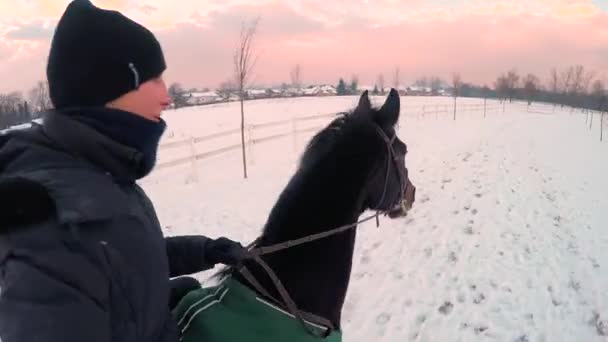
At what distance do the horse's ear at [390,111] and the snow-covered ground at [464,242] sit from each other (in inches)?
8.3

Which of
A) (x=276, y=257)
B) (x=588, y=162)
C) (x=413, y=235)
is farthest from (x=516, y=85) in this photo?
(x=276, y=257)

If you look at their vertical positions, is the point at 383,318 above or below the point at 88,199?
below

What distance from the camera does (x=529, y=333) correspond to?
4.22 meters

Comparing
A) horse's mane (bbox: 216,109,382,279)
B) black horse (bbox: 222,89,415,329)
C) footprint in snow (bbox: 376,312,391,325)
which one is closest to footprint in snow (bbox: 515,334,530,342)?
footprint in snow (bbox: 376,312,391,325)

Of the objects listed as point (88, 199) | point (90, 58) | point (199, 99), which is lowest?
point (88, 199)

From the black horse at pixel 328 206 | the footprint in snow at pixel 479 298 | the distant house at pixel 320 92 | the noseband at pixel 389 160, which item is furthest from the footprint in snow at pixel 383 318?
the distant house at pixel 320 92

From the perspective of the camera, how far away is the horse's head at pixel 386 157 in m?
2.45

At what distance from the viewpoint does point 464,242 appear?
268 inches

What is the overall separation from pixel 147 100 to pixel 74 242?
561 mm

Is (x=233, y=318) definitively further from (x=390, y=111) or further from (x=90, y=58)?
(x=390, y=111)

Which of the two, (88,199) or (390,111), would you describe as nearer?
(88,199)

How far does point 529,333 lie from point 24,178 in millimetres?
4679

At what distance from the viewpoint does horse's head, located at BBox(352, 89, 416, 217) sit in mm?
2451

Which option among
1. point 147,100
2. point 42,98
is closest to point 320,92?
point 42,98
